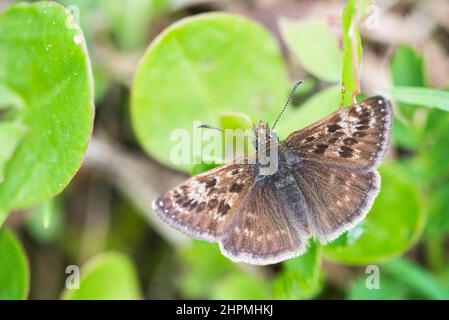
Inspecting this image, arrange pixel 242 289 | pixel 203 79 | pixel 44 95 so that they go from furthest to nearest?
pixel 242 289, pixel 203 79, pixel 44 95

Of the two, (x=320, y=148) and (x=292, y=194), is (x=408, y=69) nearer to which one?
(x=320, y=148)

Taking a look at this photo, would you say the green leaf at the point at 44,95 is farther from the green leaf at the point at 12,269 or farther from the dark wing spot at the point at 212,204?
the dark wing spot at the point at 212,204

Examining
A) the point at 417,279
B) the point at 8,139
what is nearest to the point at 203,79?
the point at 8,139

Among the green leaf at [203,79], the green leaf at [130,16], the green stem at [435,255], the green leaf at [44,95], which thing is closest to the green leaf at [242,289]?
the green leaf at [203,79]

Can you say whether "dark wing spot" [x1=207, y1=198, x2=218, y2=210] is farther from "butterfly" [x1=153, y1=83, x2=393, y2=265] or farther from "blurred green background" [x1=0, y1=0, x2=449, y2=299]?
"blurred green background" [x1=0, y1=0, x2=449, y2=299]

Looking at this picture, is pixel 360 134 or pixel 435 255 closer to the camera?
pixel 360 134
